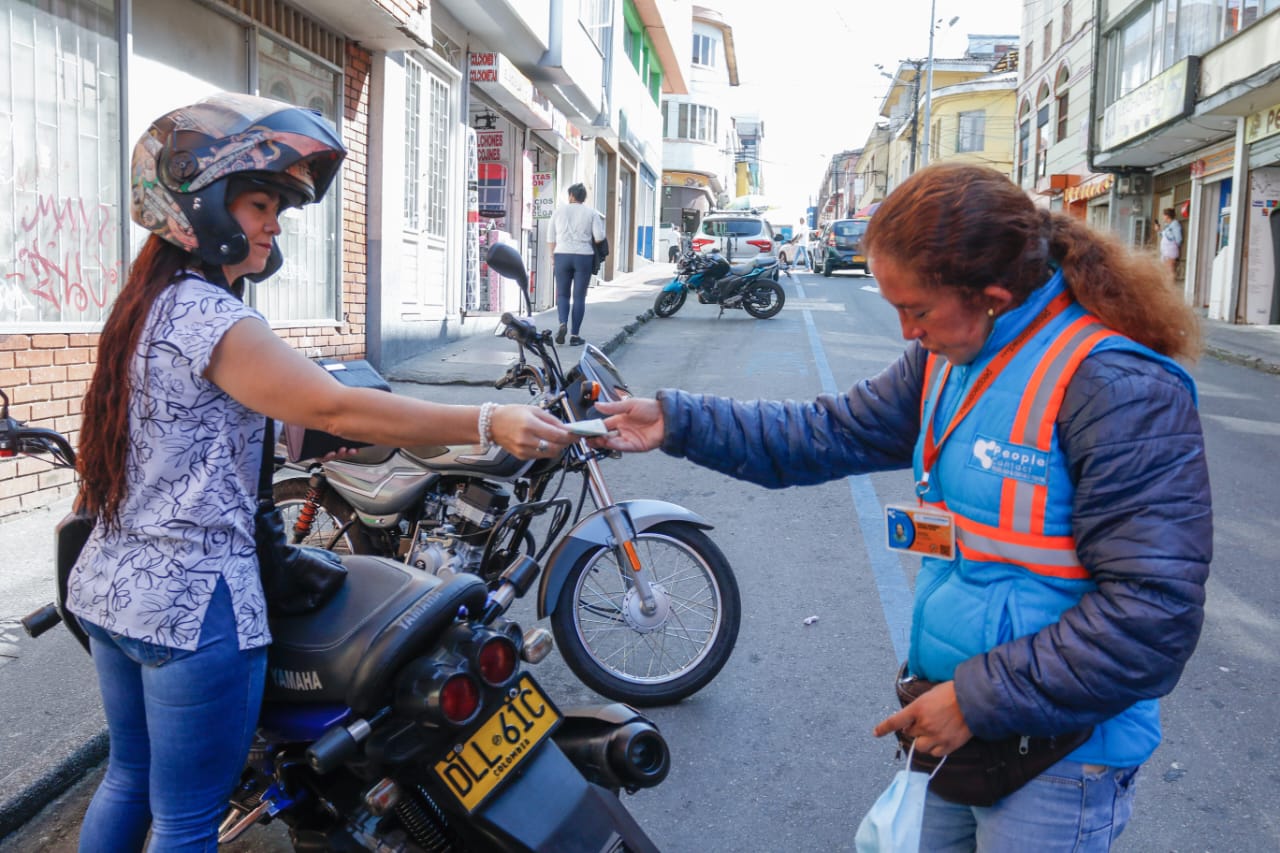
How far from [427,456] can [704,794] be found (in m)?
1.50

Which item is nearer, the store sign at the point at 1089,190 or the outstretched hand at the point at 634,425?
the outstretched hand at the point at 634,425

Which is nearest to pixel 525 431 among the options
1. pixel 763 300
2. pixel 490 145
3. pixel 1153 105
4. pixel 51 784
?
pixel 51 784

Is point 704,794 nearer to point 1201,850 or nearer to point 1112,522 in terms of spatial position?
point 1201,850

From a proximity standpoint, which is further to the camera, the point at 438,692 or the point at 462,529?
the point at 462,529

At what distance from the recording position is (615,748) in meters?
2.38

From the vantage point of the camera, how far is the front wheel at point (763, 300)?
59.0 feet

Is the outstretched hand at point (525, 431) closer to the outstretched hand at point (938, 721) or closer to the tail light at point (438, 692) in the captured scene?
the tail light at point (438, 692)

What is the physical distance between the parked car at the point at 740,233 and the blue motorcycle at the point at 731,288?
792 cm

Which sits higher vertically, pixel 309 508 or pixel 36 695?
pixel 309 508

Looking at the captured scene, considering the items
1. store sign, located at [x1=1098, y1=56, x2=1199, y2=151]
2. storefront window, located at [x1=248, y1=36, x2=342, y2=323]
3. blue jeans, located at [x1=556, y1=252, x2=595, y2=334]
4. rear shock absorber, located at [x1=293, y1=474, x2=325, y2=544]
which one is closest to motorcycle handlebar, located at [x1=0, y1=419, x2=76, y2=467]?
rear shock absorber, located at [x1=293, y1=474, x2=325, y2=544]

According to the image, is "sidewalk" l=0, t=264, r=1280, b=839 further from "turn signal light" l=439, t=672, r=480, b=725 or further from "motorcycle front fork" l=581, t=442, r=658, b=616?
"motorcycle front fork" l=581, t=442, r=658, b=616

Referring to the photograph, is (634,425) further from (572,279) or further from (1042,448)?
(572,279)

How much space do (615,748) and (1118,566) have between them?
3.98ft

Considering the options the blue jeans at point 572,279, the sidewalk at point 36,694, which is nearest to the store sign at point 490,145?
the blue jeans at point 572,279
